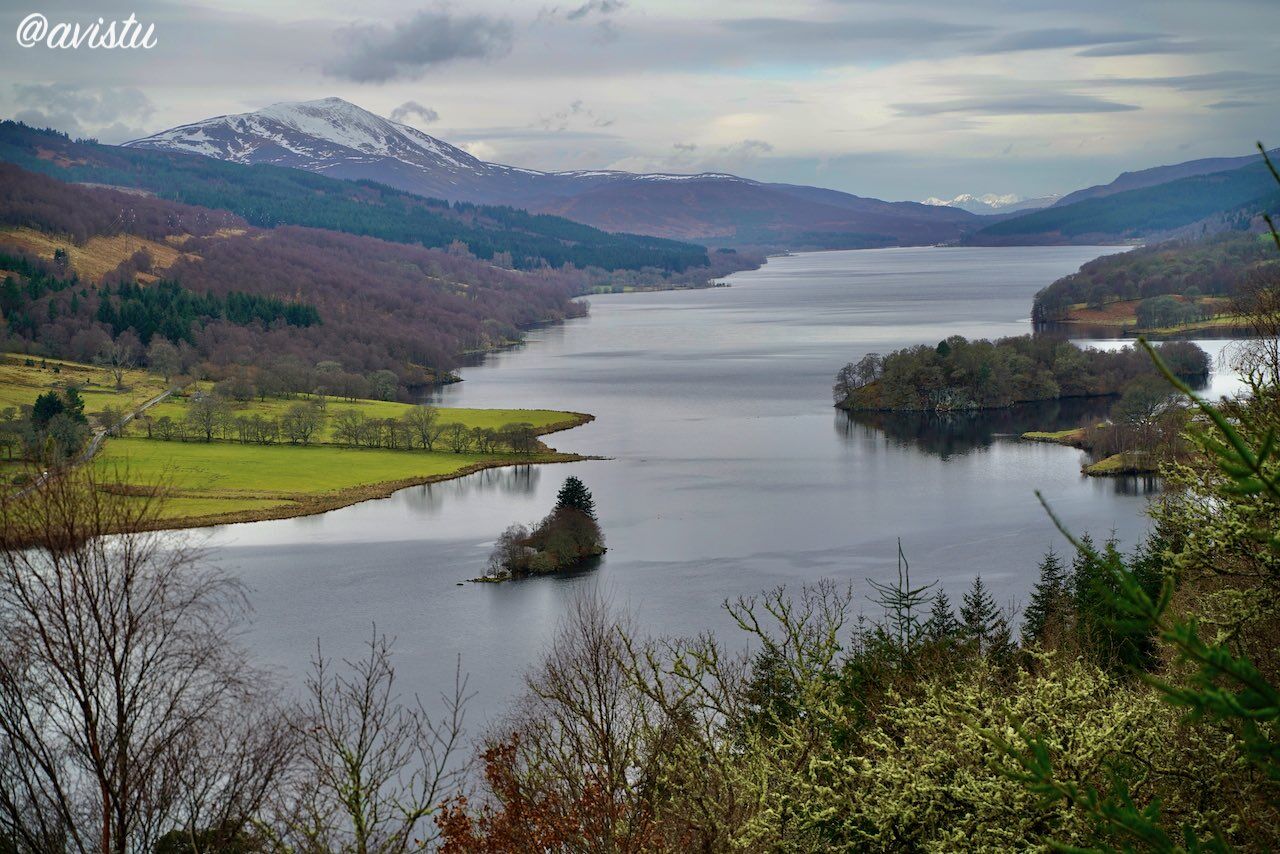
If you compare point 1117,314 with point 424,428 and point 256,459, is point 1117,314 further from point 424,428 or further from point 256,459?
point 256,459

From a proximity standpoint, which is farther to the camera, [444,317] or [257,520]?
[444,317]

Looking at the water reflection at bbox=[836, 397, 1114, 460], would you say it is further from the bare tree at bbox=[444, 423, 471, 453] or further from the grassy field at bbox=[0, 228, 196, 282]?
the grassy field at bbox=[0, 228, 196, 282]

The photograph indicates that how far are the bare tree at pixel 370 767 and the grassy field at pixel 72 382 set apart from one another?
24511mm

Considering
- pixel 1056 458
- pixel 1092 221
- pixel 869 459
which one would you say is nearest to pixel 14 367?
pixel 869 459

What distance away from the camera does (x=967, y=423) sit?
40656mm

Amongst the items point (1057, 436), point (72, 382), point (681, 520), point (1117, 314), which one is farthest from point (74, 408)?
point (1117, 314)

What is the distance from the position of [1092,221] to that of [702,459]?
6154 inches

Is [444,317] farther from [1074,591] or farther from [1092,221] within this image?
[1092,221]

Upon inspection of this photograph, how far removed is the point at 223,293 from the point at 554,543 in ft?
164

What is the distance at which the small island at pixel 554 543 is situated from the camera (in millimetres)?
22812

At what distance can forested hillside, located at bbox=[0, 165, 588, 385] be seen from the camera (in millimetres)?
52781

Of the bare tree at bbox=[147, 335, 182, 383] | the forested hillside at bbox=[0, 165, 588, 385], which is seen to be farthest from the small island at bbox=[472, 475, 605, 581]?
the forested hillside at bbox=[0, 165, 588, 385]

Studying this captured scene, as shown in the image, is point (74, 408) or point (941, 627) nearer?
point (941, 627)

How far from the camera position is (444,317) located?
7562 centimetres
